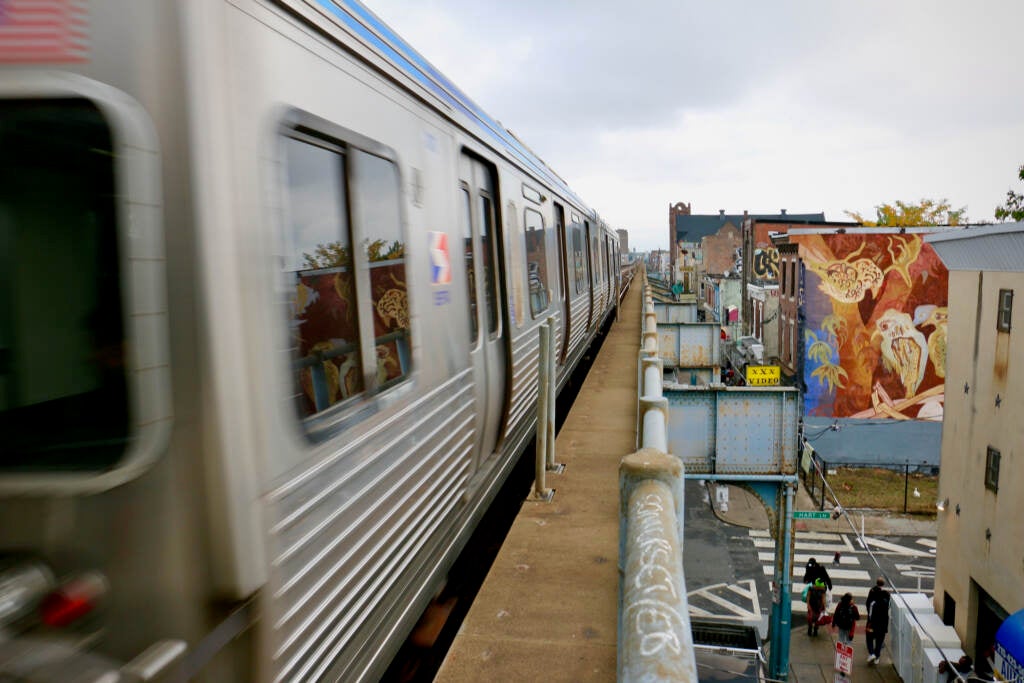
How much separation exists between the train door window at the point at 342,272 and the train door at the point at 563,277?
578 centimetres

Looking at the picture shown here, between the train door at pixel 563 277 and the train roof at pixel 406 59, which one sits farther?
the train door at pixel 563 277

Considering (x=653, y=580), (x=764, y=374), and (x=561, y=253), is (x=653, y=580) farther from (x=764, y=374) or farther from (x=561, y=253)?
(x=764, y=374)

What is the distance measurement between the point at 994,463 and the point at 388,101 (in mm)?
13915

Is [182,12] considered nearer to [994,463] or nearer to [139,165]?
[139,165]

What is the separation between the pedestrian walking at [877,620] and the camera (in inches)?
573

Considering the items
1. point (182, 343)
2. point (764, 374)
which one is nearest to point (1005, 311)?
point (764, 374)

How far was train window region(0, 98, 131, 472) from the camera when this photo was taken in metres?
1.72

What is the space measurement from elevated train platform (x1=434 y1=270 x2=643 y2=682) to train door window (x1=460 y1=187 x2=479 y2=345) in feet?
4.39

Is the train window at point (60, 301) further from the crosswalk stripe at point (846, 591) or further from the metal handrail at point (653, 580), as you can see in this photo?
the crosswalk stripe at point (846, 591)

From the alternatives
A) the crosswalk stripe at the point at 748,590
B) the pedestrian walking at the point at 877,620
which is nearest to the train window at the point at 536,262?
the pedestrian walking at the point at 877,620

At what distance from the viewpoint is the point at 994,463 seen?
43.1 feet

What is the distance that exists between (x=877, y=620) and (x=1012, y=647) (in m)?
5.57

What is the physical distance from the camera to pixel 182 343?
5.82 ft

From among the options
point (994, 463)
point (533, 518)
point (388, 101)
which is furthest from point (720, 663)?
point (388, 101)
